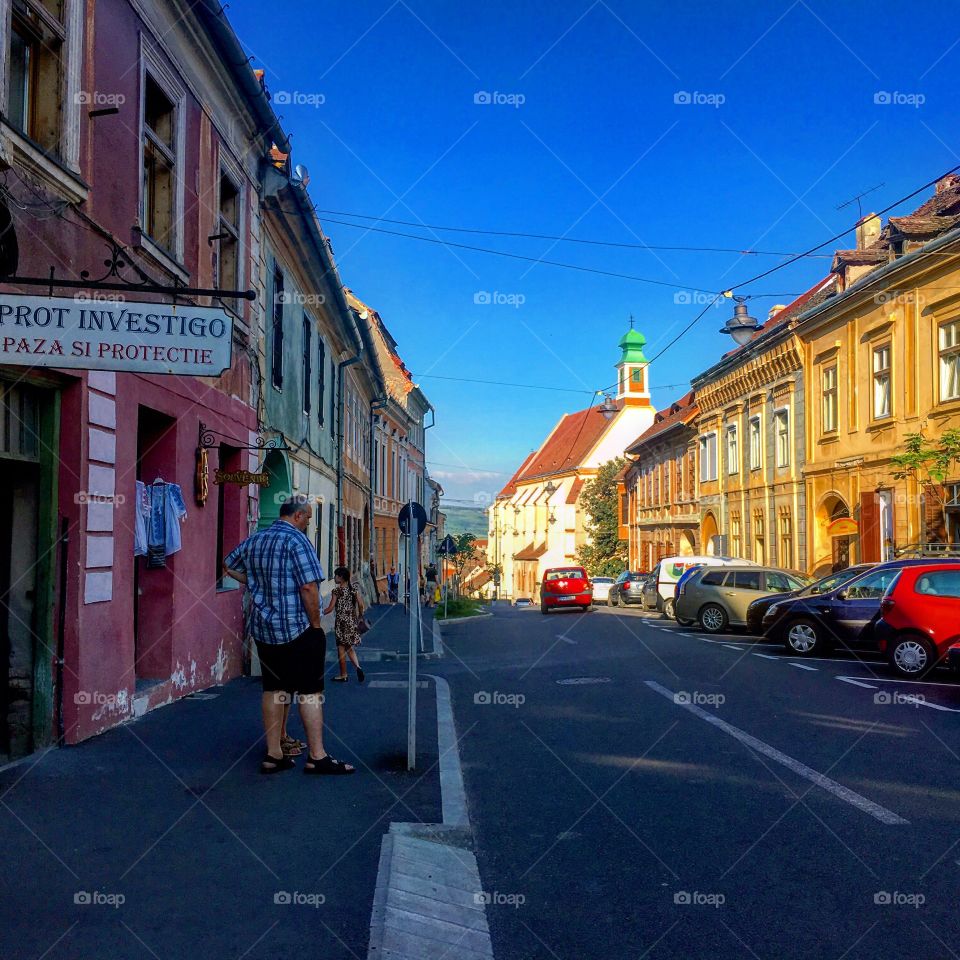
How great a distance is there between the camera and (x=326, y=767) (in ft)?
22.9

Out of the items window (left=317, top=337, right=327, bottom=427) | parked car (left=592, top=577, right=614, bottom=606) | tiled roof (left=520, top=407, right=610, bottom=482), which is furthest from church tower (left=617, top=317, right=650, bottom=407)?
window (left=317, top=337, right=327, bottom=427)

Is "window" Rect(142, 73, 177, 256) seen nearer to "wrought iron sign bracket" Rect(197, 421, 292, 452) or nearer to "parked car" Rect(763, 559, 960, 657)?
"wrought iron sign bracket" Rect(197, 421, 292, 452)

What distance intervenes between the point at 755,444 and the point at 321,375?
1989 centimetres

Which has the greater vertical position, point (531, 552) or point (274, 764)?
point (274, 764)

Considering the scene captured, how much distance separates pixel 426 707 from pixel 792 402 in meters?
24.3

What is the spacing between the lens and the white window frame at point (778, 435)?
3241cm

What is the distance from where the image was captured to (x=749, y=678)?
13492 mm

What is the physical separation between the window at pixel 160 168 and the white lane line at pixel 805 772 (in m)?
7.22

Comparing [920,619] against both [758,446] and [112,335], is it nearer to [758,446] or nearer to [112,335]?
[112,335]

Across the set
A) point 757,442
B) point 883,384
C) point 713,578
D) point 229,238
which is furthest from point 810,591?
Answer: point 757,442

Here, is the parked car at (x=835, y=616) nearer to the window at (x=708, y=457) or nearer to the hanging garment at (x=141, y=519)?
the hanging garment at (x=141, y=519)

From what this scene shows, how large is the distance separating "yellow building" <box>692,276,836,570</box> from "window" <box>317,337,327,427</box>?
52.9ft

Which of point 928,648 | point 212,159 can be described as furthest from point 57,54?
point 928,648

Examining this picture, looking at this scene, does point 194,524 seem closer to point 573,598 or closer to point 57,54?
point 57,54
